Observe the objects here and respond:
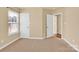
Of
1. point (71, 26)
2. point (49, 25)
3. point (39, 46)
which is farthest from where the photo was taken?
point (49, 25)

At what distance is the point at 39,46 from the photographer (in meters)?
2.77

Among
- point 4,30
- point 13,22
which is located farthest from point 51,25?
point 4,30

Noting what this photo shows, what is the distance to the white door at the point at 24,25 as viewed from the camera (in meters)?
2.95

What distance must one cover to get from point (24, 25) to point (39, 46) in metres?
0.61

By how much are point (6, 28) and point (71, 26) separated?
1472mm

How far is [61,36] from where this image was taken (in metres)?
2.91

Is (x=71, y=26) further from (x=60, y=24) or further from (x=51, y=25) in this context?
(x=51, y=25)

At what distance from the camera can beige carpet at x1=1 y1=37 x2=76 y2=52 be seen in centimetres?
266

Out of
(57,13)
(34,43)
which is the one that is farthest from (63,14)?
(34,43)

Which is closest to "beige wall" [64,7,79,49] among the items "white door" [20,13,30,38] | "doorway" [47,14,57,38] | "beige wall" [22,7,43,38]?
"doorway" [47,14,57,38]

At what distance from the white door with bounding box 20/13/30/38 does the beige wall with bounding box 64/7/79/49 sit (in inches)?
33.3

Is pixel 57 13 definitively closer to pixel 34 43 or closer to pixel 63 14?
pixel 63 14

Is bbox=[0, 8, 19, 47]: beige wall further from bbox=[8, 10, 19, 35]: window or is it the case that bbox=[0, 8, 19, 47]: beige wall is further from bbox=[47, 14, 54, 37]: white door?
bbox=[47, 14, 54, 37]: white door
